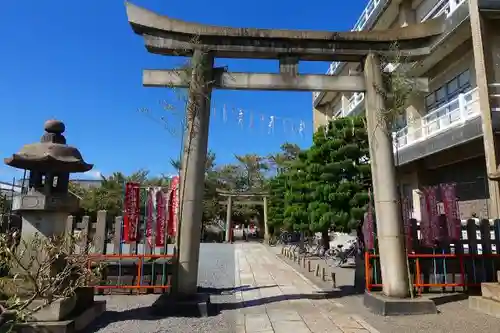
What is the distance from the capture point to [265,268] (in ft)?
51.8

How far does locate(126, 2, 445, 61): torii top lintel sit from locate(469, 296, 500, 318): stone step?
532 centimetres

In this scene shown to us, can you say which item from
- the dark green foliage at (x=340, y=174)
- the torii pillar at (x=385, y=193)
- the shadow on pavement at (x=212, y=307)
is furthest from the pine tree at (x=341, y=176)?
the torii pillar at (x=385, y=193)

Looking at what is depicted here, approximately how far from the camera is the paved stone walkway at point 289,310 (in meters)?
6.45

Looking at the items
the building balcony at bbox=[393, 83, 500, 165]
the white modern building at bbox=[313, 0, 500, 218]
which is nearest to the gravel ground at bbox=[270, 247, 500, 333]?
the white modern building at bbox=[313, 0, 500, 218]

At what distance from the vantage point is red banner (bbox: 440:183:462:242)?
31.1 ft

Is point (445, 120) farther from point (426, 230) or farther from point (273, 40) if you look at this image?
point (273, 40)

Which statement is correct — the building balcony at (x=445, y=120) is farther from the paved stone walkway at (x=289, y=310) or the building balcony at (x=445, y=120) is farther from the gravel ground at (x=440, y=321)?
the paved stone walkway at (x=289, y=310)

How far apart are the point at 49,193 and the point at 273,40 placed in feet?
17.9

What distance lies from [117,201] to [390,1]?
24542 mm

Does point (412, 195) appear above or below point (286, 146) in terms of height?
below

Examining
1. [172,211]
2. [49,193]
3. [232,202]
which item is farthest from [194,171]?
[232,202]

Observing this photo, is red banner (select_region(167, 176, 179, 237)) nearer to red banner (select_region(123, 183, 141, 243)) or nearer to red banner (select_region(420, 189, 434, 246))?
red banner (select_region(123, 183, 141, 243))

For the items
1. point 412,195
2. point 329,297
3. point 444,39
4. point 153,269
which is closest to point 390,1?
point 444,39

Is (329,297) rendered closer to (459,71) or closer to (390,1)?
(459,71)
